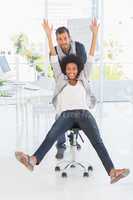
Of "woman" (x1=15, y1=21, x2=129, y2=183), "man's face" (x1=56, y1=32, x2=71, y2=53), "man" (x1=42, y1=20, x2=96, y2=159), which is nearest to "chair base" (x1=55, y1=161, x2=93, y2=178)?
"woman" (x1=15, y1=21, x2=129, y2=183)

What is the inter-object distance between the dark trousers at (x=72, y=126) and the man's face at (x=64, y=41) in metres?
0.65

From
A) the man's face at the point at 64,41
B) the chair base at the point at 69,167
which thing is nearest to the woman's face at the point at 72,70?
the man's face at the point at 64,41

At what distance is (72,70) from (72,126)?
0.45m

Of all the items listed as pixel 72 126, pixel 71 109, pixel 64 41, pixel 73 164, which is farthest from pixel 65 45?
pixel 73 164

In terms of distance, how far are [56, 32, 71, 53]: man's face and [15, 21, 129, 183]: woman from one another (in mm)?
195

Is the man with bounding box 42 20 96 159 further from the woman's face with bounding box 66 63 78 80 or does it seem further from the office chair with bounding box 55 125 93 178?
the office chair with bounding box 55 125 93 178

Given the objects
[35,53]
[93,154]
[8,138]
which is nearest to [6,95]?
[8,138]

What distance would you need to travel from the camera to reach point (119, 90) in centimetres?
732

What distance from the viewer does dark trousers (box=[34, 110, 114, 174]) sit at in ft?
10.5

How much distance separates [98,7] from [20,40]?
141 centimetres

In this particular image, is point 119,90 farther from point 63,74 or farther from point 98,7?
point 63,74

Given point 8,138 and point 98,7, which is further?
point 98,7

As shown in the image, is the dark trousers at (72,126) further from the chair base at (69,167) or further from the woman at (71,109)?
the chair base at (69,167)

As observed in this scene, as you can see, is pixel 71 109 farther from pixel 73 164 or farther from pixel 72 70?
pixel 73 164
